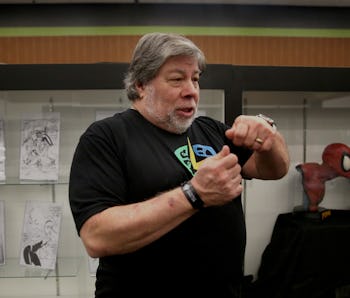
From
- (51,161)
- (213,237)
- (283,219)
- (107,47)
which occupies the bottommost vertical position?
(283,219)

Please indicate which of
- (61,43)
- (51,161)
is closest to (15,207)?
(51,161)

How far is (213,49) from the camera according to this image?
2146mm

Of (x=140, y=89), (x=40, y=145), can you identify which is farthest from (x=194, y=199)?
(x=40, y=145)

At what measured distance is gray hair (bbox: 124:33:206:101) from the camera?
917 millimetres

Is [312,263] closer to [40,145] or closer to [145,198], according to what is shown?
[145,198]

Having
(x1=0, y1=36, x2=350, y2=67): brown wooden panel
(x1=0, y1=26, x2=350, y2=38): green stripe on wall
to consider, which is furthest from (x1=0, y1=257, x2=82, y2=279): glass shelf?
(x1=0, y1=26, x2=350, y2=38): green stripe on wall

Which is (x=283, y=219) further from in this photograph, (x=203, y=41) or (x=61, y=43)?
(x=61, y=43)

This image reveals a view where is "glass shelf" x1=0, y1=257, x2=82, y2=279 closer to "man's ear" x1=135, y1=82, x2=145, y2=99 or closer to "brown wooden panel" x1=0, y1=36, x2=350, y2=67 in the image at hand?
"man's ear" x1=135, y1=82, x2=145, y2=99

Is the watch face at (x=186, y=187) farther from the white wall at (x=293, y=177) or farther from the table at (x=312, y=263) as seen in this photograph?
the white wall at (x=293, y=177)

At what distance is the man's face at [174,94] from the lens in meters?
0.94

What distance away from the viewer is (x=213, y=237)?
925 millimetres

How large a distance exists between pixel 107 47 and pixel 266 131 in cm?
150

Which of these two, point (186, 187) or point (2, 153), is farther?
point (2, 153)

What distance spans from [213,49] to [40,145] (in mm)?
1189
